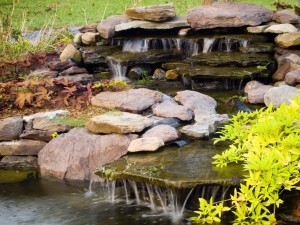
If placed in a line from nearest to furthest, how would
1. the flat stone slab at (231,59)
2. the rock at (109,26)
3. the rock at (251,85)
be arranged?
the rock at (251,85) → the flat stone slab at (231,59) → the rock at (109,26)

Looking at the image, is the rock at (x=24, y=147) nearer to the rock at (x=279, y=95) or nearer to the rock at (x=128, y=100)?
the rock at (x=128, y=100)

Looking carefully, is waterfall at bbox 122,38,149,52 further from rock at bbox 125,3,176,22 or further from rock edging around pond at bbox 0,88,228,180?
rock edging around pond at bbox 0,88,228,180

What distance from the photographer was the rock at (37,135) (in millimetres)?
6629

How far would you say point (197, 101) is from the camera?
23.4 ft

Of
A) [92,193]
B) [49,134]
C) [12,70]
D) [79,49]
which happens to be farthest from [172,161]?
[79,49]

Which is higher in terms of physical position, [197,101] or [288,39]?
[288,39]

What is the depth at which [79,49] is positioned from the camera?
10.1 m

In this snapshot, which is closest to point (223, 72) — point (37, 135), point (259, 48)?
point (259, 48)

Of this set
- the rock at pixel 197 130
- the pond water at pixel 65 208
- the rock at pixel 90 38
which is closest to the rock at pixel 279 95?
the rock at pixel 197 130

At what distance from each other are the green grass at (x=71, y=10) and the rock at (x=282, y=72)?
7606 mm

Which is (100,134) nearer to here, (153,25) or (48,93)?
(48,93)

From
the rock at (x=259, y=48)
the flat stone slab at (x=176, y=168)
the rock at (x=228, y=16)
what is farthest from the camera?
the rock at (x=228, y=16)

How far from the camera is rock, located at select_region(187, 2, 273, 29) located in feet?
29.6

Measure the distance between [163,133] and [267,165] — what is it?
1.79 meters
